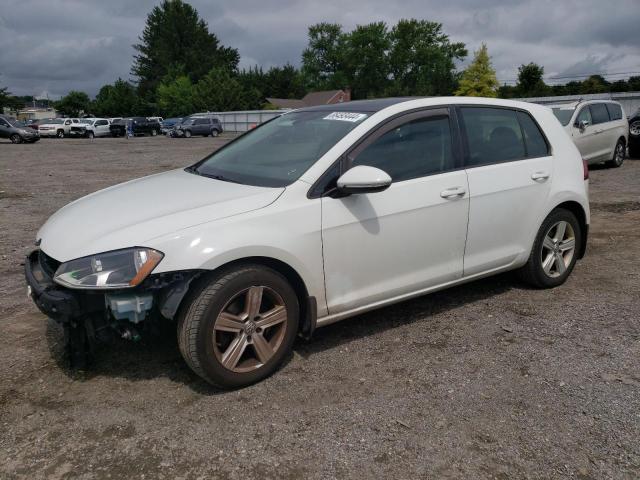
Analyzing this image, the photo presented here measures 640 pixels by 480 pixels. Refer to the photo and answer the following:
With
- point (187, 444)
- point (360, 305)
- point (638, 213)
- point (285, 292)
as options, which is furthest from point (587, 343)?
point (638, 213)

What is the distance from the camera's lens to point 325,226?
317 centimetres

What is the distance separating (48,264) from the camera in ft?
10.1

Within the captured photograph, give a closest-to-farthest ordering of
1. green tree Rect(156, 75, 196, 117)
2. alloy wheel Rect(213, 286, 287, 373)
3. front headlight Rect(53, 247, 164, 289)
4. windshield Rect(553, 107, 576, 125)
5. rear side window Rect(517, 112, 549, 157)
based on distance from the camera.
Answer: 1. front headlight Rect(53, 247, 164, 289)
2. alloy wheel Rect(213, 286, 287, 373)
3. rear side window Rect(517, 112, 549, 157)
4. windshield Rect(553, 107, 576, 125)
5. green tree Rect(156, 75, 196, 117)

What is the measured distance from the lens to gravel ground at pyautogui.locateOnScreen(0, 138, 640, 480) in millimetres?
2469

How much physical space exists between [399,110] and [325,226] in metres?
1.05

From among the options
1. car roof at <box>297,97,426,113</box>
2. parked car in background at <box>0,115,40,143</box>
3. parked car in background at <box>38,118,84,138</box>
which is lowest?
car roof at <box>297,97,426,113</box>

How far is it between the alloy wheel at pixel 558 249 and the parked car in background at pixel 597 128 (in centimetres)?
767

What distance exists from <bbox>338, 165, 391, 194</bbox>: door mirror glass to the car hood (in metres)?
0.37

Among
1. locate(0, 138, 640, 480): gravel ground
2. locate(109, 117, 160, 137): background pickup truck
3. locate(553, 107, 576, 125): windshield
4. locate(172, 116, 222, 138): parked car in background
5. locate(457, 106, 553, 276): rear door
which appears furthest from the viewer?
locate(109, 117, 160, 137): background pickup truck

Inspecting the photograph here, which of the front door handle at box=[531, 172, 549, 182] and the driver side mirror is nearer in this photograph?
the front door handle at box=[531, 172, 549, 182]

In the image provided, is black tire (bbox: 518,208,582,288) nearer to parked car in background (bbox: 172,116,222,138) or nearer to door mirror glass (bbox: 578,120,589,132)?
door mirror glass (bbox: 578,120,589,132)

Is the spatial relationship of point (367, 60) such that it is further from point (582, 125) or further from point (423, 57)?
point (582, 125)

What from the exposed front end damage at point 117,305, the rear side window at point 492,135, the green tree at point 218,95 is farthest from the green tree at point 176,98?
the exposed front end damage at point 117,305

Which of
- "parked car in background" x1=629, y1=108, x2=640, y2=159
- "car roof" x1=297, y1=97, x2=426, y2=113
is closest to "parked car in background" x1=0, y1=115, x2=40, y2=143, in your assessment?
"parked car in background" x1=629, y1=108, x2=640, y2=159
